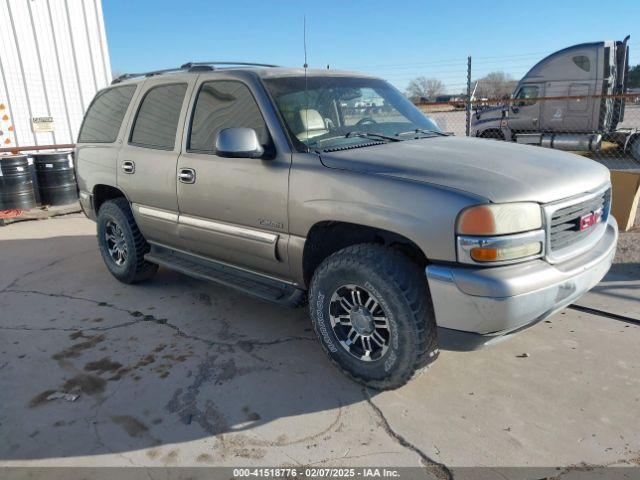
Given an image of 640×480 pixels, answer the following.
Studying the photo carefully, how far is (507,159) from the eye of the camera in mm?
2932

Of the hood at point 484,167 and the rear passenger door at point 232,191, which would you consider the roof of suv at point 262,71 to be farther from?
the hood at point 484,167

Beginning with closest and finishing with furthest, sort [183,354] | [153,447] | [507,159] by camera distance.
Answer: [153,447] → [507,159] → [183,354]

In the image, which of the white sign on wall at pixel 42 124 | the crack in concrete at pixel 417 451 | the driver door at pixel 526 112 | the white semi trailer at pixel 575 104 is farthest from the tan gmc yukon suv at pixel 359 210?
the driver door at pixel 526 112

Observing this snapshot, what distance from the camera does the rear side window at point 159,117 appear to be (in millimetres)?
3994

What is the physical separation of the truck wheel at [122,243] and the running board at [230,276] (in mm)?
210

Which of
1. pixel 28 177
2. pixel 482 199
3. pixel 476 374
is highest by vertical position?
pixel 482 199

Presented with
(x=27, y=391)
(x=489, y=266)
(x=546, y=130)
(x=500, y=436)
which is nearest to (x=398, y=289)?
(x=489, y=266)

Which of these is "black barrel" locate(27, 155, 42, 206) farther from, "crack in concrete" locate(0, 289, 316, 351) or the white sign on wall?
"crack in concrete" locate(0, 289, 316, 351)

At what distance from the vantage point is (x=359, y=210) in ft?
9.08

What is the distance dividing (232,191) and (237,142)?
1.59ft

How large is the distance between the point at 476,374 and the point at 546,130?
13.0 m

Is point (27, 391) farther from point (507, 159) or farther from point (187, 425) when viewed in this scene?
point (507, 159)

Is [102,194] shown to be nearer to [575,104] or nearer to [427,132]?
[427,132]

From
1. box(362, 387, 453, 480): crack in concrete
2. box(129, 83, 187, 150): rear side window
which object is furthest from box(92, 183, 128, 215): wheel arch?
box(362, 387, 453, 480): crack in concrete
